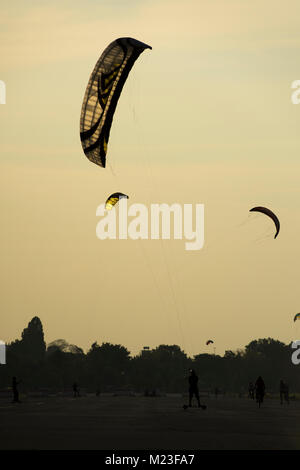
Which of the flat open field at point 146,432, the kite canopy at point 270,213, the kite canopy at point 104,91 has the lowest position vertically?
Answer: the flat open field at point 146,432

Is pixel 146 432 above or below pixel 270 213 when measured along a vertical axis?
below

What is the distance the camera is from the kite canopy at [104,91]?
117ft

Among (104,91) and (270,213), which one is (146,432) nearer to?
(104,91)

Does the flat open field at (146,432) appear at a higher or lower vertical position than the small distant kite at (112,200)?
lower

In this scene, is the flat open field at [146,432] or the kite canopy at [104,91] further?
the kite canopy at [104,91]

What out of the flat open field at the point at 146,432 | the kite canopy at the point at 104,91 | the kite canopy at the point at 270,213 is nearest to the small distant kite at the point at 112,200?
the kite canopy at the point at 270,213

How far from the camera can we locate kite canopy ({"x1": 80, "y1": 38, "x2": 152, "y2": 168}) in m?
35.5

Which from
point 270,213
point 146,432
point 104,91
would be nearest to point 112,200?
point 270,213

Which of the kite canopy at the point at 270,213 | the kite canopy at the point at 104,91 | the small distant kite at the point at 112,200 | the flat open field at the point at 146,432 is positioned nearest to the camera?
the flat open field at the point at 146,432

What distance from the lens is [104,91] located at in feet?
117

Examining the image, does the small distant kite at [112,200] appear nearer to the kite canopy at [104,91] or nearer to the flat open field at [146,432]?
the kite canopy at [104,91]

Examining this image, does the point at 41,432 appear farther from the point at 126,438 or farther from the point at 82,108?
the point at 82,108

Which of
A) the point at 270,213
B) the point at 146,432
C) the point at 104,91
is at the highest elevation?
the point at 104,91
